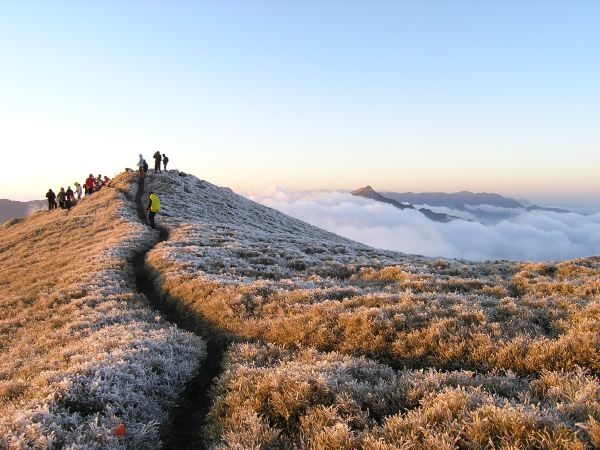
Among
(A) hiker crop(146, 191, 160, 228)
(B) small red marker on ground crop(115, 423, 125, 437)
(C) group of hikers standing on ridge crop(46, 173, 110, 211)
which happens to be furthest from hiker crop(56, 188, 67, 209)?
(B) small red marker on ground crop(115, 423, 125, 437)

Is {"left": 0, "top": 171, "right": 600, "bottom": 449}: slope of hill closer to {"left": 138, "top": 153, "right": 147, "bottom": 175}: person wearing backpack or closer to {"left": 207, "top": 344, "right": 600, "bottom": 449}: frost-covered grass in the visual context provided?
{"left": 207, "top": 344, "right": 600, "bottom": 449}: frost-covered grass

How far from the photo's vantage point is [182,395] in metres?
8.52

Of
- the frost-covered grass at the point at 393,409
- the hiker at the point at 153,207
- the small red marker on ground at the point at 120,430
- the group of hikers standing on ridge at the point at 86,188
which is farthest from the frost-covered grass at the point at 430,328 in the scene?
the group of hikers standing on ridge at the point at 86,188

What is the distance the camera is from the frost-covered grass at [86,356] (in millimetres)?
6242

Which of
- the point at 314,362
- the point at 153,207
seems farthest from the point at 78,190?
the point at 314,362

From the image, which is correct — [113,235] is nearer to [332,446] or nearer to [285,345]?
[285,345]

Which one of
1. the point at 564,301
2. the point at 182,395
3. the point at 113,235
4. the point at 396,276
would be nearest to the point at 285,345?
the point at 182,395

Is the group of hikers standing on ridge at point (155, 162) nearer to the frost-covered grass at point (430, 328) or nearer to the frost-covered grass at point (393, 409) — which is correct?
the frost-covered grass at point (430, 328)

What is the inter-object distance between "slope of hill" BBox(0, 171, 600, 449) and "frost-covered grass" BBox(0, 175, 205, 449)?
0.15ft

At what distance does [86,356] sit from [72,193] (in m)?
49.1

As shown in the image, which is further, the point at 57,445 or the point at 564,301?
the point at 564,301

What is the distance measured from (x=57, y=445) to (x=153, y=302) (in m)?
11.1

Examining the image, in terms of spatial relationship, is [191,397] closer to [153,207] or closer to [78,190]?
[153,207]

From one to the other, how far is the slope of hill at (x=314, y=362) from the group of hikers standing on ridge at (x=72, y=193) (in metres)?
35.3
